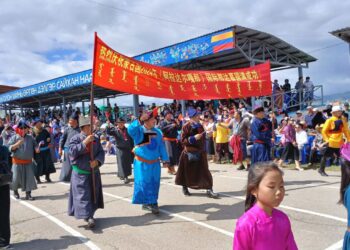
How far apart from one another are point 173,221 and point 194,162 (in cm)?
167

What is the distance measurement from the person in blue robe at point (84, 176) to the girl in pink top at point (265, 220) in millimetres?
3341

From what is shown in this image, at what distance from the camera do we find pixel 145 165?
18.6 feet

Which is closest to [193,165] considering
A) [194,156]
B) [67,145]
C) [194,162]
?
[194,162]

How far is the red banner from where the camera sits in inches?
222

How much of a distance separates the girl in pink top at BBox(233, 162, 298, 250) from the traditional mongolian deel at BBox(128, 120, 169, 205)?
358 centimetres

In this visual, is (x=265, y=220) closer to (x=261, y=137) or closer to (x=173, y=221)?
(x=173, y=221)

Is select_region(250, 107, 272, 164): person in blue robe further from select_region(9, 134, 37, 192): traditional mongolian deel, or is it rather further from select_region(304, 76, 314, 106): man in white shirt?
select_region(304, 76, 314, 106): man in white shirt

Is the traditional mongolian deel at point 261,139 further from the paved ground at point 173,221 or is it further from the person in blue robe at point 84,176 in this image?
the person in blue robe at point 84,176

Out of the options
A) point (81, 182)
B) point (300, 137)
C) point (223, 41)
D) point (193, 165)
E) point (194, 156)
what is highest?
point (223, 41)

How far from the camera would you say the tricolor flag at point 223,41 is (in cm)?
1291

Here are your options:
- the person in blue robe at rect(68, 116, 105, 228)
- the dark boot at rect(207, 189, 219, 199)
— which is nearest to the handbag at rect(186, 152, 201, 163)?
the dark boot at rect(207, 189, 219, 199)

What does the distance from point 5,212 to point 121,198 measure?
2.89 meters

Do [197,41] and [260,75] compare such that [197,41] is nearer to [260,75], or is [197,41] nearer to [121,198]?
[260,75]

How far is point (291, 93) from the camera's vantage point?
1608 centimetres
